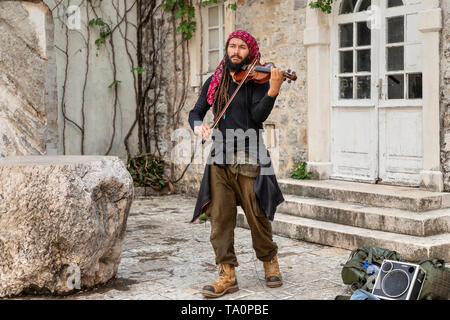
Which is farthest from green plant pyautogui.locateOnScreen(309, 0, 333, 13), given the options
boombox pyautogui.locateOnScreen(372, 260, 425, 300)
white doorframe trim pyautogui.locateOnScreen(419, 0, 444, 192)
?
boombox pyautogui.locateOnScreen(372, 260, 425, 300)

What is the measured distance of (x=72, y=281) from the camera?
4.39m

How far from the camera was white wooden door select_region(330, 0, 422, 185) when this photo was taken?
673cm

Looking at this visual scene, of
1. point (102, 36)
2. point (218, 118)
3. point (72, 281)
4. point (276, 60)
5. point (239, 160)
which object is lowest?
point (72, 281)

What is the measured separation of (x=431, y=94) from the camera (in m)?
6.35

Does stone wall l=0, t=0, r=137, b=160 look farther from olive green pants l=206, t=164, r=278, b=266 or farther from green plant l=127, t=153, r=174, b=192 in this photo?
olive green pants l=206, t=164, r=278, b=266

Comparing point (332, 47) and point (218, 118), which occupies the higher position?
point (332, 47)

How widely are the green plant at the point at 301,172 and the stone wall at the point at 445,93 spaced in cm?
184

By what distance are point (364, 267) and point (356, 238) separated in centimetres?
135

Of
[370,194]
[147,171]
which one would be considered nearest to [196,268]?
[370,194]

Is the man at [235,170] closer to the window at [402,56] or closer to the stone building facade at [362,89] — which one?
the stone building facade at [362,89]

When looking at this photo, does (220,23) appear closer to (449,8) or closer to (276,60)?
(276,60)

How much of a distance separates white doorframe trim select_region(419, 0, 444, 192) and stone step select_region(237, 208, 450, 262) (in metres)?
0.87

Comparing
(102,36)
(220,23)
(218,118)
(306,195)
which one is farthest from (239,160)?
(102,36)

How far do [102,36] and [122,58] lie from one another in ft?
1.73
